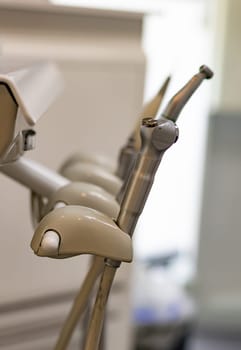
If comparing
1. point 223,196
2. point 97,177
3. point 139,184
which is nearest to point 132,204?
point 139,184

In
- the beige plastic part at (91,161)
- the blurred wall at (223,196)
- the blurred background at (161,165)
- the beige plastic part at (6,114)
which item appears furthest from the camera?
the blurred wall at (223,196)

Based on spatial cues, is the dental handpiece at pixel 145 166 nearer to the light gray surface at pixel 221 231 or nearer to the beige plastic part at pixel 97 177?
the beige plastic part at pixel 97 177

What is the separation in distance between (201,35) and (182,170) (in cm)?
33

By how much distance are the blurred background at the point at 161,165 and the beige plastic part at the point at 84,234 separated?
325 millimetres

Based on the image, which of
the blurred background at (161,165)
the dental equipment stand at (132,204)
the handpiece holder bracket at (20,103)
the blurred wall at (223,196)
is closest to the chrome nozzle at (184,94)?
the dental equipment stand at (132,204)

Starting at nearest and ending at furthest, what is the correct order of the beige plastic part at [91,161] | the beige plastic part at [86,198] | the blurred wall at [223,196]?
the beige plastic part at [86,198] → the beige plastic part at [91,161] → the blurred wall at [223,196]

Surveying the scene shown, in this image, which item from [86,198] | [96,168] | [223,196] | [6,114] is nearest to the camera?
Result: [6,114]

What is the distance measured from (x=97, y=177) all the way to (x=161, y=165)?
76 cm

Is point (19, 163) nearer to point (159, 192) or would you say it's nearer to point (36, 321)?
point (36, 321)

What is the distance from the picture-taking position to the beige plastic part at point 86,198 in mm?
602

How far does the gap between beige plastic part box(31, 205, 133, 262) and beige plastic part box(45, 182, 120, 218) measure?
0.24ft

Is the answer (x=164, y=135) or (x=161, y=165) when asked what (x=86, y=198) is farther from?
(x=161, y=165)

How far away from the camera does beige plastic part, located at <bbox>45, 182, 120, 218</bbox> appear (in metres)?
0.60

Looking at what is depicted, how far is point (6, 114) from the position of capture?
49 centimetres
